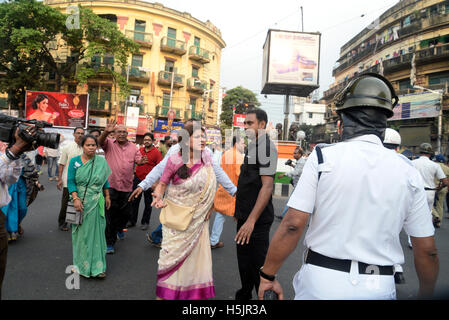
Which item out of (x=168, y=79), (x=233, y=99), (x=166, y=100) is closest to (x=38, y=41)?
(x=168, y=79)

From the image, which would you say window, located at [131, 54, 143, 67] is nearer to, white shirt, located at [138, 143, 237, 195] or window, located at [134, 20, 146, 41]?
window, located at [134, 20, 146, 41]

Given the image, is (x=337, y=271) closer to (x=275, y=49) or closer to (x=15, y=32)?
(x=275, y=49)

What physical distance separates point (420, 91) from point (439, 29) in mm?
5070

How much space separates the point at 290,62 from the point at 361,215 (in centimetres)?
1774

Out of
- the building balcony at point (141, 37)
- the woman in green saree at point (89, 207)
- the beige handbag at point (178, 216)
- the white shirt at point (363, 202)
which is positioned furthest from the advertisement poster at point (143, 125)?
the white shirt at point (363, 202)

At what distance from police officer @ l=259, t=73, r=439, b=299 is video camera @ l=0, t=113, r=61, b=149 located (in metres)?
1.88

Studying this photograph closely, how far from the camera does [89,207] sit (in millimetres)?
3631

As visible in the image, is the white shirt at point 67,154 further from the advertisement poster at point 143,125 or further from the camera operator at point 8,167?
the advertisement poster at point 143,125

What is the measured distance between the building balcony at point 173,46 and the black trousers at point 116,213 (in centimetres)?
2777

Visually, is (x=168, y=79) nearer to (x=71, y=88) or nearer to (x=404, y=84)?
(x=71, y=88)

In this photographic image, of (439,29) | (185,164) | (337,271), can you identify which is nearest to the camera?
(337,271)

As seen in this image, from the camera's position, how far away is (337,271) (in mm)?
1273

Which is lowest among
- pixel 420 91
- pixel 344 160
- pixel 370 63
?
pixel 344 160

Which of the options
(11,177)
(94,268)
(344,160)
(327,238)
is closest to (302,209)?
(327,238)
